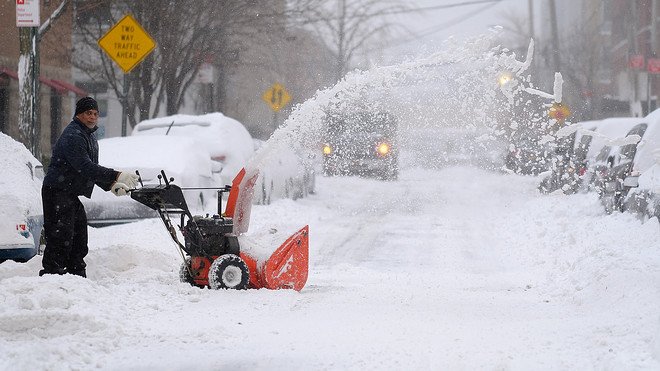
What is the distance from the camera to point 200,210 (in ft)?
44.7

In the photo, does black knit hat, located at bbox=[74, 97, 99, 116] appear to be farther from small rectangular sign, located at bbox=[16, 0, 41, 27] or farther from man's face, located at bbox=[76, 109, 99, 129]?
small rectangular sign, located at bbox=[16, 0, 41, 27]

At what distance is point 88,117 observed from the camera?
8000 mm

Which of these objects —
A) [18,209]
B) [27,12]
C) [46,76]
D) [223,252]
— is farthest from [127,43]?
[46,76]

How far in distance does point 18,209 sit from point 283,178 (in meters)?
10.6

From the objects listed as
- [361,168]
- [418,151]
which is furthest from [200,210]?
[418,151]

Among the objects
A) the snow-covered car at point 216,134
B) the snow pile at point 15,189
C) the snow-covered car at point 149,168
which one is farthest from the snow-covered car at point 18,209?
the snow-covered car at point 216,134

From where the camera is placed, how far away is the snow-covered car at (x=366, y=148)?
85.6ft

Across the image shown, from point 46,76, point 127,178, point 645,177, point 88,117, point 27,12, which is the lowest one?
point 645,177

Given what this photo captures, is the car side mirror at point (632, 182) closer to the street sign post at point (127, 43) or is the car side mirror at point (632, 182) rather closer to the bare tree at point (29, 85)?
the bare tree at point (29, 85)

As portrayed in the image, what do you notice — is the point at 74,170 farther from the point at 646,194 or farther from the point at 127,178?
the point at 646,194

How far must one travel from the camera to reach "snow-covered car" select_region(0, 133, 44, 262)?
8.26 meters

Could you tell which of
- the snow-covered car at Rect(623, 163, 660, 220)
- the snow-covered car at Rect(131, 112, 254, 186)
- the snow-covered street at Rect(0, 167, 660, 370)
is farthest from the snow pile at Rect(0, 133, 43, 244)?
the snow-covered car at Rect(623, 163, 660, 220)

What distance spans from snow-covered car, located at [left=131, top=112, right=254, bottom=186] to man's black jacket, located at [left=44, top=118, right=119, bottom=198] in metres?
7.45

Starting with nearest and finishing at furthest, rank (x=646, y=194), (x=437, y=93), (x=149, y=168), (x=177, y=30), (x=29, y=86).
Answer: (x=646, y=194) → (x=149, y=168) → (x=29, y=86) → (x=437, y=93) → (x=177, y=30)
